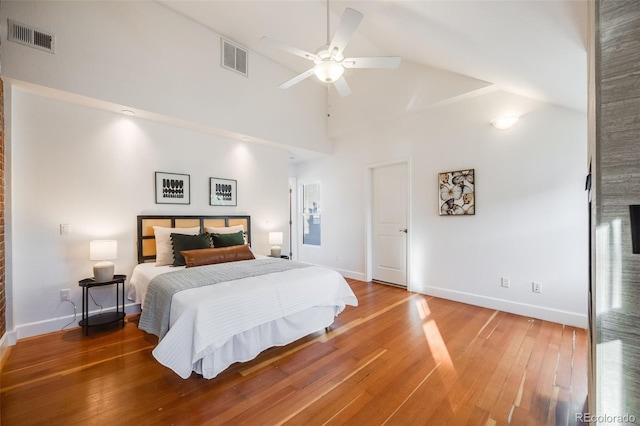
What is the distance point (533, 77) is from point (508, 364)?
2617 mm

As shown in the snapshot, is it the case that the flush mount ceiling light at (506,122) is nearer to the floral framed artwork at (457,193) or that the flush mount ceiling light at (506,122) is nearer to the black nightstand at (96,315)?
the floral framed artwork at (457,193)

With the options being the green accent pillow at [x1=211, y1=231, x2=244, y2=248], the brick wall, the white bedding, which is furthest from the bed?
the brick wall

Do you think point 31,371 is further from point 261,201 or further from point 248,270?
point 261,201

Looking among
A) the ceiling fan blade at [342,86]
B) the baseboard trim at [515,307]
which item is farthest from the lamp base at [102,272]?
the baseboard trim at [515,307]

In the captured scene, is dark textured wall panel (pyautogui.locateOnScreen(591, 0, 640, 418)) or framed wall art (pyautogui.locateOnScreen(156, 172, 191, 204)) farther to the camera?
framed wall art (pyautogui.locateOnScreen(156, 172, 191, 204))

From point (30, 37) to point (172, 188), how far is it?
1.91 meters

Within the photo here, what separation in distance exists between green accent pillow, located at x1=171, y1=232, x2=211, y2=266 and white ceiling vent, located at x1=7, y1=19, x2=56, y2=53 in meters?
2.24

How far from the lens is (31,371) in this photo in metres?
2.12

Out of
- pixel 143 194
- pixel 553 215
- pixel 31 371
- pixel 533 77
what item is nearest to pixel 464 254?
pixel 553 215

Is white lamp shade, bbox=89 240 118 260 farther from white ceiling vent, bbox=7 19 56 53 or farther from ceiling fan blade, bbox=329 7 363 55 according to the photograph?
ceiling fan blade, bbox=329 7 363 55

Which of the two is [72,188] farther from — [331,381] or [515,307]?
[515,307]

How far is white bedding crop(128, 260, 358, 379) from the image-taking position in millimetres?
1851

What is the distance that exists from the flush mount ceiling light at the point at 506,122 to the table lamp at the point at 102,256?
190 inches

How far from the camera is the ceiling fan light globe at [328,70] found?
2.38m
